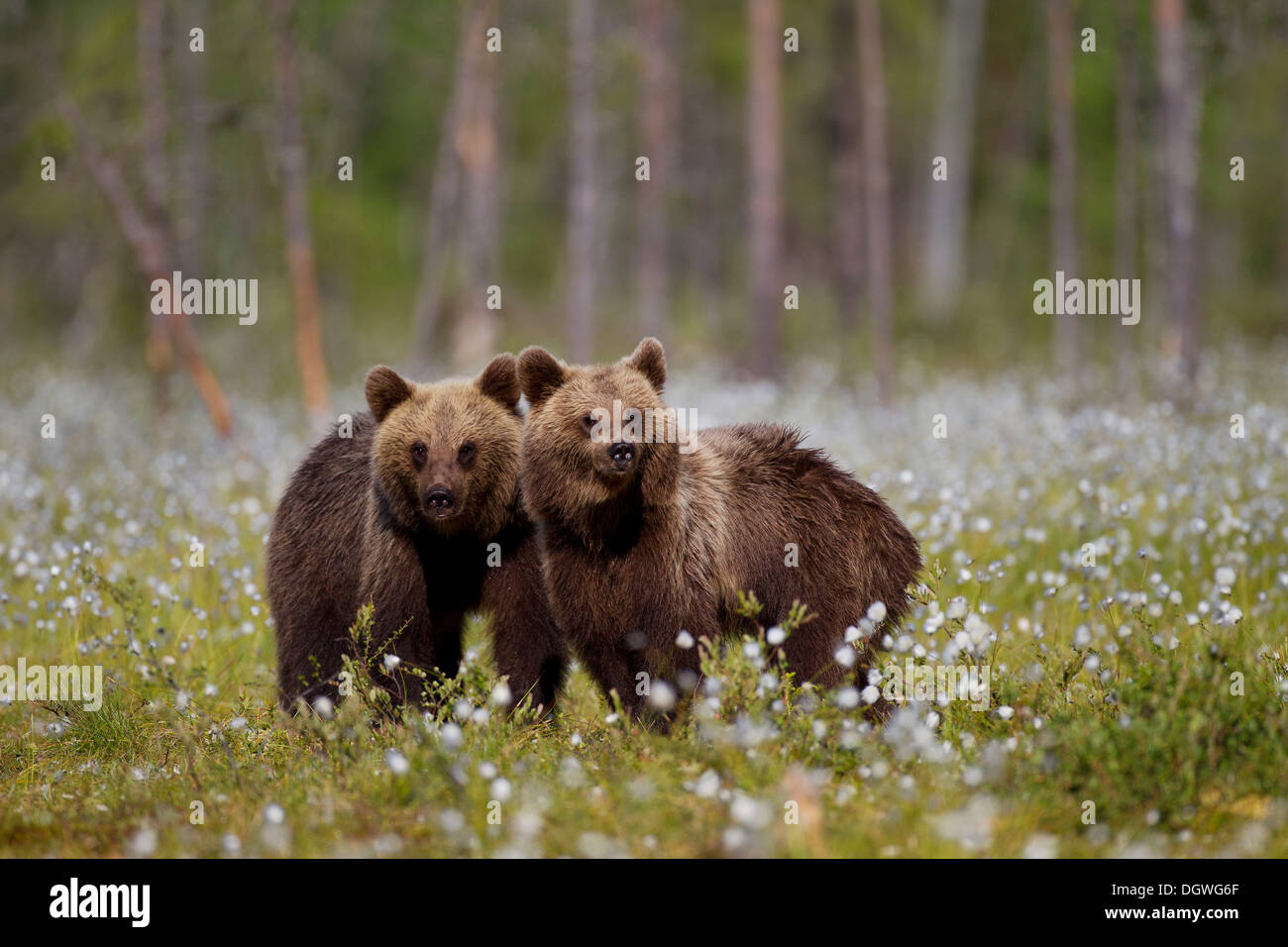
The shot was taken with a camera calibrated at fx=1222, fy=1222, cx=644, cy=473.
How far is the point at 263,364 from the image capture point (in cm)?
2181

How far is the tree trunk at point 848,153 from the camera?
24.6m

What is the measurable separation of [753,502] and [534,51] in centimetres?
1405

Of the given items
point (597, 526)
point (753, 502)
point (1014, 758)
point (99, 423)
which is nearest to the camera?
point (1014, 758)

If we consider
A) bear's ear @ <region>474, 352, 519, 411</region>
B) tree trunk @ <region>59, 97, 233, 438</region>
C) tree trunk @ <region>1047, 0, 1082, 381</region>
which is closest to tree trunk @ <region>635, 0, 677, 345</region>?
tree trunk @ <region>1047, 0, 1082, 381</region>

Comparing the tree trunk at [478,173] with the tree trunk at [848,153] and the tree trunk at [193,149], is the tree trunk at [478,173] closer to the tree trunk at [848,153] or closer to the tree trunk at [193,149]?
the tree trunk at [193,149]

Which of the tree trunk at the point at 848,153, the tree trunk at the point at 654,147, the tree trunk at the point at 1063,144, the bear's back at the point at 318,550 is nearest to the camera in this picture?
the bear's back at the point at 318,550

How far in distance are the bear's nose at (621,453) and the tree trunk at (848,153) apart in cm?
1983

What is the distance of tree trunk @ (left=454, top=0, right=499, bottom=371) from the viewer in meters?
17.2

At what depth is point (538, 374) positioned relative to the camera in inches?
208

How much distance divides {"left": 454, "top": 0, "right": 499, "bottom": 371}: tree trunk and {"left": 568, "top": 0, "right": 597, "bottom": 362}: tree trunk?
139cm

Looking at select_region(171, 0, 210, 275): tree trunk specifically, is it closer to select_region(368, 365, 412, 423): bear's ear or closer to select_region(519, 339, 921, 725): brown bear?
select_region(368, 365, 412, 423): bear's ear

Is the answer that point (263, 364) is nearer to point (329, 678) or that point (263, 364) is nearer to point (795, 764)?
point (329, 678)

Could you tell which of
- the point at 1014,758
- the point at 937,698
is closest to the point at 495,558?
the point at 937,698

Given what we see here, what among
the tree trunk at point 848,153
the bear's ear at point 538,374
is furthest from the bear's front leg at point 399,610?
the tree trunk at point 848,153
